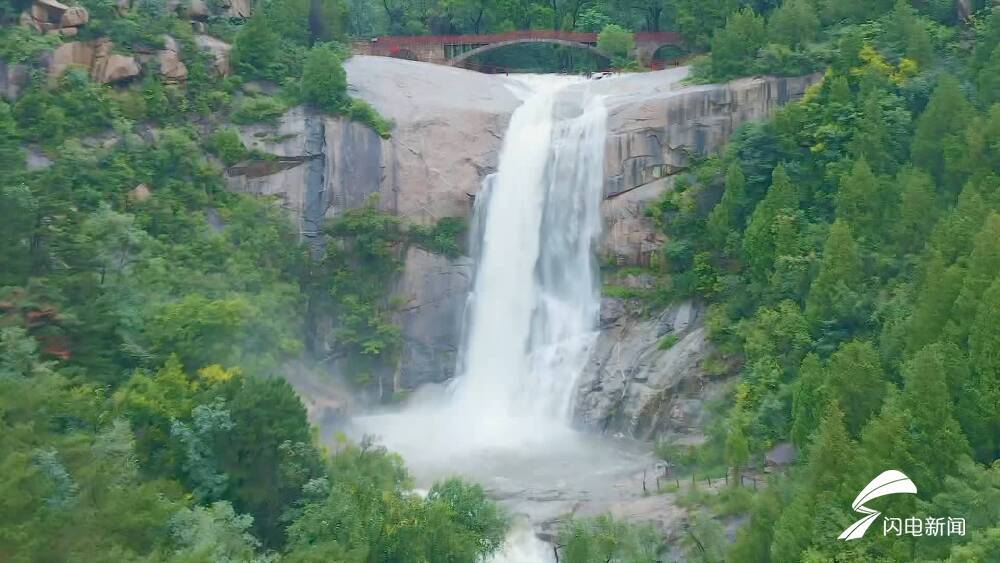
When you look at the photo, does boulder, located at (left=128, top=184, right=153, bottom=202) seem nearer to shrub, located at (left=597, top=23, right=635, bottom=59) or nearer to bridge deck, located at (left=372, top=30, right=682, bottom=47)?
bridge deck, located at (left=372, top=30, right=682, bottom=47)

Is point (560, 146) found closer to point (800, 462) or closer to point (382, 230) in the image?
point (382, 230)

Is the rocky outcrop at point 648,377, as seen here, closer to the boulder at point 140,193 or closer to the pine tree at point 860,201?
the pine tree at point 860,201

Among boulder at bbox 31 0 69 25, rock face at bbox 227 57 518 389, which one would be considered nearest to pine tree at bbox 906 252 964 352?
rock face at bbox 227 57 518 389

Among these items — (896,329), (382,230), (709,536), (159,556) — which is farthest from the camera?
(382,230)

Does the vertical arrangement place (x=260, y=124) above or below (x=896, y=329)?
above

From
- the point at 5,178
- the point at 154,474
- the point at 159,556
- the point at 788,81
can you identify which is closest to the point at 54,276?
the point at 5,178

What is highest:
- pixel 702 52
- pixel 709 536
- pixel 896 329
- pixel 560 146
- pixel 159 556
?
pixel 702 52

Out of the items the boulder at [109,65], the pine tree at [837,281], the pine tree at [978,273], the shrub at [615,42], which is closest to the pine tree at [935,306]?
the pine tree at [978,273]
